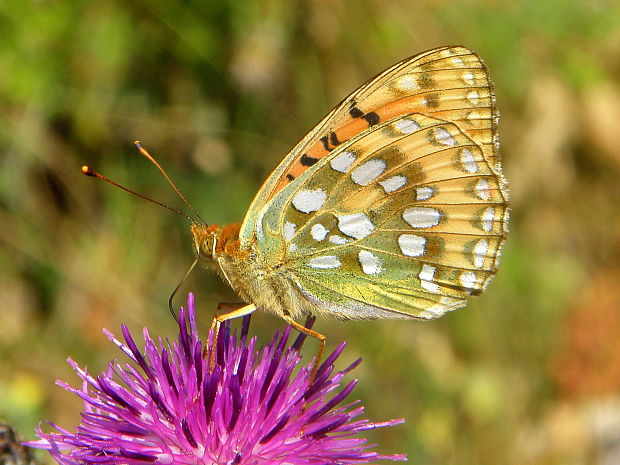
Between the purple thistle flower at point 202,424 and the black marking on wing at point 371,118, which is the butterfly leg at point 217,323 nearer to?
the purple thistle flower at point 202,424

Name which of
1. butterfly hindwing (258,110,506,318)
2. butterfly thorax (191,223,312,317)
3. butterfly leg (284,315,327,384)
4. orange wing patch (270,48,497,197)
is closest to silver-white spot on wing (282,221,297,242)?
butterfly hindwing (258,110,506,318)

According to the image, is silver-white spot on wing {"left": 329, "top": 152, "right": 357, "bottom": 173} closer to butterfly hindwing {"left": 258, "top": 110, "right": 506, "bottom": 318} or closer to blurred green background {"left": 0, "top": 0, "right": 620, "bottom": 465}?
butterfly hindwing {"left": 258, "top": 110, "right": 506, "bottom": 318}

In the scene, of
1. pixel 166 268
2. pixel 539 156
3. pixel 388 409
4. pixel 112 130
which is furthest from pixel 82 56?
pixel 539 156

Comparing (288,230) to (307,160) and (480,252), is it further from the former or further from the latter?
(480,252)

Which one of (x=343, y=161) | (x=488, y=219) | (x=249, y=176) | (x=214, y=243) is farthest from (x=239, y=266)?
(x=249, y=176)

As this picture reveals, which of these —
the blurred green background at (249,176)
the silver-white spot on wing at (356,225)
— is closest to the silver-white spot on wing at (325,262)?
the silver-white spot on wing at (356,225)

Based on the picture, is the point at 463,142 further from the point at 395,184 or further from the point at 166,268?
the point at 166,268
